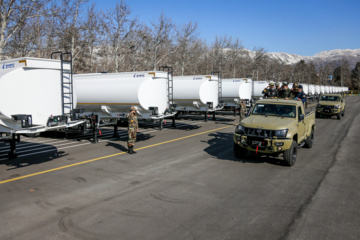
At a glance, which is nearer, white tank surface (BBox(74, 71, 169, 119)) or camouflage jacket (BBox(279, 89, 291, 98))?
white tank surface (BBox(74, 71, 169, 119))

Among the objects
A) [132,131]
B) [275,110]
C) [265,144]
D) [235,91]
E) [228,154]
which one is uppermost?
[235,91]

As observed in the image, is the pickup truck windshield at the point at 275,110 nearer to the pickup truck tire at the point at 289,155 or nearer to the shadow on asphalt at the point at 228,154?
the pickup truck tire at the point at 289,155

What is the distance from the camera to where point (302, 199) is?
6.35 metres

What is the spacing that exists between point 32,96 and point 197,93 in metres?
12.5

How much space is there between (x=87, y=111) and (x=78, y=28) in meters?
13.3

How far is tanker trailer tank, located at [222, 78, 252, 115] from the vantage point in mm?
25812

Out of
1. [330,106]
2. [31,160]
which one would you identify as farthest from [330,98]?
[31,160]

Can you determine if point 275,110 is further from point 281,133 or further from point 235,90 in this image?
point 235,90

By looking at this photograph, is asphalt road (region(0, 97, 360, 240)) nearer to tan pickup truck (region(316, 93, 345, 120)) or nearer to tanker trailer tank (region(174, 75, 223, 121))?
tanker trailer tank (region(174, 75, 223, 121))

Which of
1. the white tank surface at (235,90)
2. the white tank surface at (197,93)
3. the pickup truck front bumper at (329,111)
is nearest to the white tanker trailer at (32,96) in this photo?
the white tank surface at (197,93)

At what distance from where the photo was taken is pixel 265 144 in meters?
8.87

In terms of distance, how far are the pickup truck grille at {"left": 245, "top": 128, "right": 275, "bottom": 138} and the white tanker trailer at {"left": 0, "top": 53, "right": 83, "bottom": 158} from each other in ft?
19.6

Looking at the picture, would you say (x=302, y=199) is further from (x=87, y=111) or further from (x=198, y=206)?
(x=87, y=111)

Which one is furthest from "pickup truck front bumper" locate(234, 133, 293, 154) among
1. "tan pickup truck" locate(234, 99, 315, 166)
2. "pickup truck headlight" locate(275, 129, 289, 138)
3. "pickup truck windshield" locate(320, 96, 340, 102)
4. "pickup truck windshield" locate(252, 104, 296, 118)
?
"pickup truck windshield" locate(320, 96, 340, 102)
